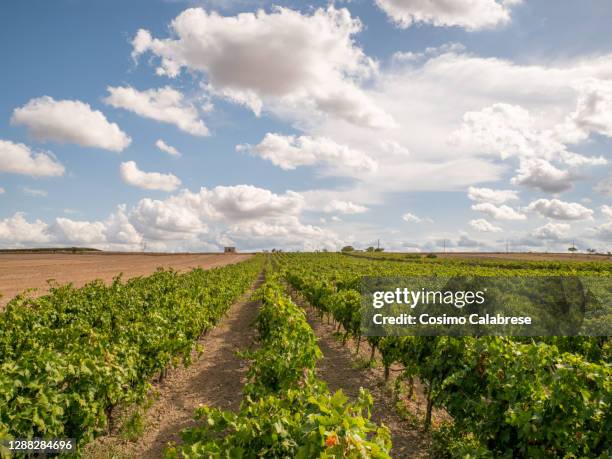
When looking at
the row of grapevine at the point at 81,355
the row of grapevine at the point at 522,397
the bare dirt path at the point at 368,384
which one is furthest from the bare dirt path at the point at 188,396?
the row of grapevine at the point at 522,397

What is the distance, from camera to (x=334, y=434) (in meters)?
2.90

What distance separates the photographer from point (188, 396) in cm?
934

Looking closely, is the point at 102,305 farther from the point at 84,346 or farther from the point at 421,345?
the point at 421,345

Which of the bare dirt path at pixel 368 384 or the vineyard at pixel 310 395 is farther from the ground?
the vineyard at pixel 310 395

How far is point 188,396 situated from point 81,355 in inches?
159

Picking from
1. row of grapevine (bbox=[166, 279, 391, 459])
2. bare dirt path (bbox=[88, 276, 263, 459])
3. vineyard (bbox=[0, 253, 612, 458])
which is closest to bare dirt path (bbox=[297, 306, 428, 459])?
vineyard (bbox=[0, 253, 612, 458])

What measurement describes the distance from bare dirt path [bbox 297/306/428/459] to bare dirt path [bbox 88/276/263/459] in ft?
8.78

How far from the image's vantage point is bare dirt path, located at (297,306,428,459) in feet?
23.4

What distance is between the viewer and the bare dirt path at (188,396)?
684 cm

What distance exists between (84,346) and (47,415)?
6.50 ft

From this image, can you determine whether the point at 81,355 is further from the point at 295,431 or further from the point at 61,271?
the point at 61,271

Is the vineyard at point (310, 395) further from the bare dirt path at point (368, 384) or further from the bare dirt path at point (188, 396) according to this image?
the bare dirt path at point (188, 396)

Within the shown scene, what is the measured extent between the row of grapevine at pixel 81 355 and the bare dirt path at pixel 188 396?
670mm

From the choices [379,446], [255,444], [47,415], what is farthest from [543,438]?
[47,415]
